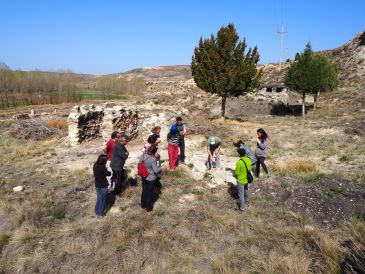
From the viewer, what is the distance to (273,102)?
113 feet

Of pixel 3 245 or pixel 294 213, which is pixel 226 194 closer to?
pixel 294 213

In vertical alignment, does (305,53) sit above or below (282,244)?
above

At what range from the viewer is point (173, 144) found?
9.62 m

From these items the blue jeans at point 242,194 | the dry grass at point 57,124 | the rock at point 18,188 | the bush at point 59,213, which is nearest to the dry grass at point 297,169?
the blue jeans at point 242,194

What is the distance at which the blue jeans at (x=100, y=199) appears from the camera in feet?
23.5

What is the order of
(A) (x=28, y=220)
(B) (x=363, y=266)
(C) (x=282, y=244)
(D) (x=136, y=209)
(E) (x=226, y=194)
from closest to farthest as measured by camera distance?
(B) (x=363, y=266) → (C) (x=282, y=244) → (A) (x=28, y=220) → (D) (x=136, y=209) → (E) (x=226, y=194)

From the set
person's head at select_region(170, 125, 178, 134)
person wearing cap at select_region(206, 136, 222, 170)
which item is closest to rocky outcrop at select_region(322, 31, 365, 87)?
person wearing cap at select_region(206, 136, 222, 170)

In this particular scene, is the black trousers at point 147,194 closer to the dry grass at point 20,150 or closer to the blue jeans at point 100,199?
the blue jeans at point 100,199

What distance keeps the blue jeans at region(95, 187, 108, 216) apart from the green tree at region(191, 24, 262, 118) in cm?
1540

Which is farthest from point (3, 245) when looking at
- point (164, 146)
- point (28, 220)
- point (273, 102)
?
point (273, 102)

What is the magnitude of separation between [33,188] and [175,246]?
540 centimetres

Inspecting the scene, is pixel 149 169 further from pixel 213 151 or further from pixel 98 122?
pixel 98 122

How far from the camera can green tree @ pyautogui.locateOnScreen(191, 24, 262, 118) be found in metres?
21.0

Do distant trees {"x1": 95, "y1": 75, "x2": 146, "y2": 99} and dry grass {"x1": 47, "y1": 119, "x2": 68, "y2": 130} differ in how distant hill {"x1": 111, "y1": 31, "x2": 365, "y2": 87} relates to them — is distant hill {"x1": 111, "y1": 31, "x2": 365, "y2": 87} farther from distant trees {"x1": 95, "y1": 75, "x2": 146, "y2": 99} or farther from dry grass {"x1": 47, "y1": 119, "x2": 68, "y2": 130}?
distant trees {"x1": 95, "y1": 75, "x2": 146, "y2": 99}
